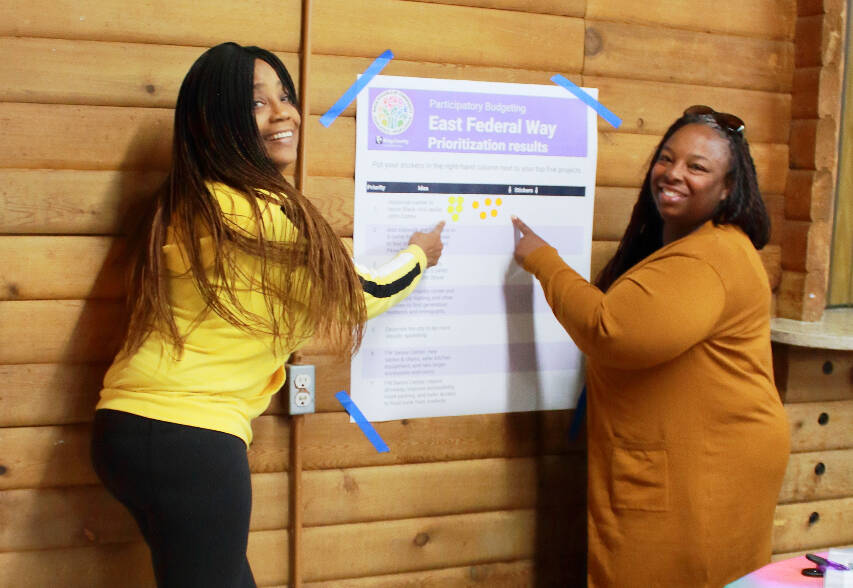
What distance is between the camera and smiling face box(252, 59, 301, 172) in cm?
174

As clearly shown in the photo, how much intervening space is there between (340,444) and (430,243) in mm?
535

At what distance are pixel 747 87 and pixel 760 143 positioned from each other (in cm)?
16

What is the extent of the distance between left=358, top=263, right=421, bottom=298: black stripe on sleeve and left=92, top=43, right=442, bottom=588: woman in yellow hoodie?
13cm

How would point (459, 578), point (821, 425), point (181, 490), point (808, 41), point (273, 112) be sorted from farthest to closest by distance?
point (821, 425)
point (808, 41)
point (459, 578)
point (273, 112)
point (181, 490)

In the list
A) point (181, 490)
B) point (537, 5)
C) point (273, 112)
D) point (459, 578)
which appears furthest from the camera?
point (459, 578)

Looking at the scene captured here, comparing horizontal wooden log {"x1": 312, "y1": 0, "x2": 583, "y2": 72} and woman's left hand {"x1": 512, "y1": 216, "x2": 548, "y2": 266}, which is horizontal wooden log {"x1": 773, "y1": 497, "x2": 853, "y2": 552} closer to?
woman's left hand {"x1": 512, "y1": 216, "x2": 548, "y2": 266}

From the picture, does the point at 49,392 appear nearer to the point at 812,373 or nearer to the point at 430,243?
the point at 430,243

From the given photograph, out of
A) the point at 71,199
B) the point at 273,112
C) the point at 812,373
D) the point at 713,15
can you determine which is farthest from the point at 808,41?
the point at 71,199

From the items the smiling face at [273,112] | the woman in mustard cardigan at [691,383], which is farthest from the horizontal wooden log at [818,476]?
the smiling face at [273,112]

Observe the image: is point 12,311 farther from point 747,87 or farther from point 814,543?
point 814,543

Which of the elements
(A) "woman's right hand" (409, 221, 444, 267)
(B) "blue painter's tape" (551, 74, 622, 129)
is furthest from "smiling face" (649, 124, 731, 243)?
(A) "woman's right hand" (409, 221, 444, 267)

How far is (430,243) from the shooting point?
2139mm

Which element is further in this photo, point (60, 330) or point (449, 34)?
point (449, 34)

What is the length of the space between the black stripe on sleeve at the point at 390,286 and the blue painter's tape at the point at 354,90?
0.40 m
